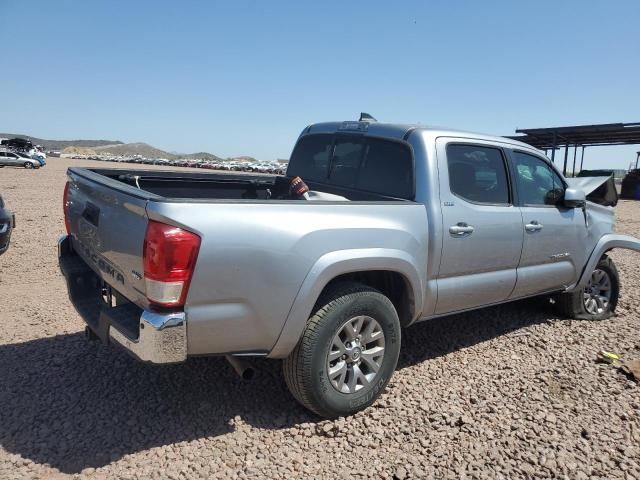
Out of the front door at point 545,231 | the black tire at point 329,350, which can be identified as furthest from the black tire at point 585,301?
the black tire at point 329,350

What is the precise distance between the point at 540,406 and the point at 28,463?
3.17 metres

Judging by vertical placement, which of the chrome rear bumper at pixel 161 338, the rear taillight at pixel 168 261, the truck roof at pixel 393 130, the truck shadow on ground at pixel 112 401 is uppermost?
the truck roof at pixel 393 130

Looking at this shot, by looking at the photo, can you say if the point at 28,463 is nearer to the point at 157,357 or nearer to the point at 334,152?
the point at 157,357

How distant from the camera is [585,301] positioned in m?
5.27

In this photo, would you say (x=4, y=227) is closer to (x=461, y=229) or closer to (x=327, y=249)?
(x=327, y=249)

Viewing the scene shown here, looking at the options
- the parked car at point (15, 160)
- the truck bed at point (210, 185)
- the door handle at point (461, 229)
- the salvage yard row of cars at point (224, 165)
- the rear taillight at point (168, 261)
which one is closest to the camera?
the rear taillight at point (168, 261)

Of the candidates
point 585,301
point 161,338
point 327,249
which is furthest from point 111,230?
point 585,301

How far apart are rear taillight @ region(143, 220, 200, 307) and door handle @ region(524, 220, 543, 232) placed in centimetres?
295

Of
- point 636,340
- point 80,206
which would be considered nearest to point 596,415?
point 636,340

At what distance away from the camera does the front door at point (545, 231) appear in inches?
167

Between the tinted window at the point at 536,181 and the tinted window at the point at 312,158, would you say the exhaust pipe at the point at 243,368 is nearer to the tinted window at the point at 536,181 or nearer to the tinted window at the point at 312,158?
the tinted window at the point at 312,158

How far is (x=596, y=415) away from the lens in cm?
329

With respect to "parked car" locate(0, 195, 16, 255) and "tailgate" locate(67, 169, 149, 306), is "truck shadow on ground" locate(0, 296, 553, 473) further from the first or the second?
"parked car" locate(0, 195, 16, 255)

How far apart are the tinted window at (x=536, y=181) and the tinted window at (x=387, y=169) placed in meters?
1.26
